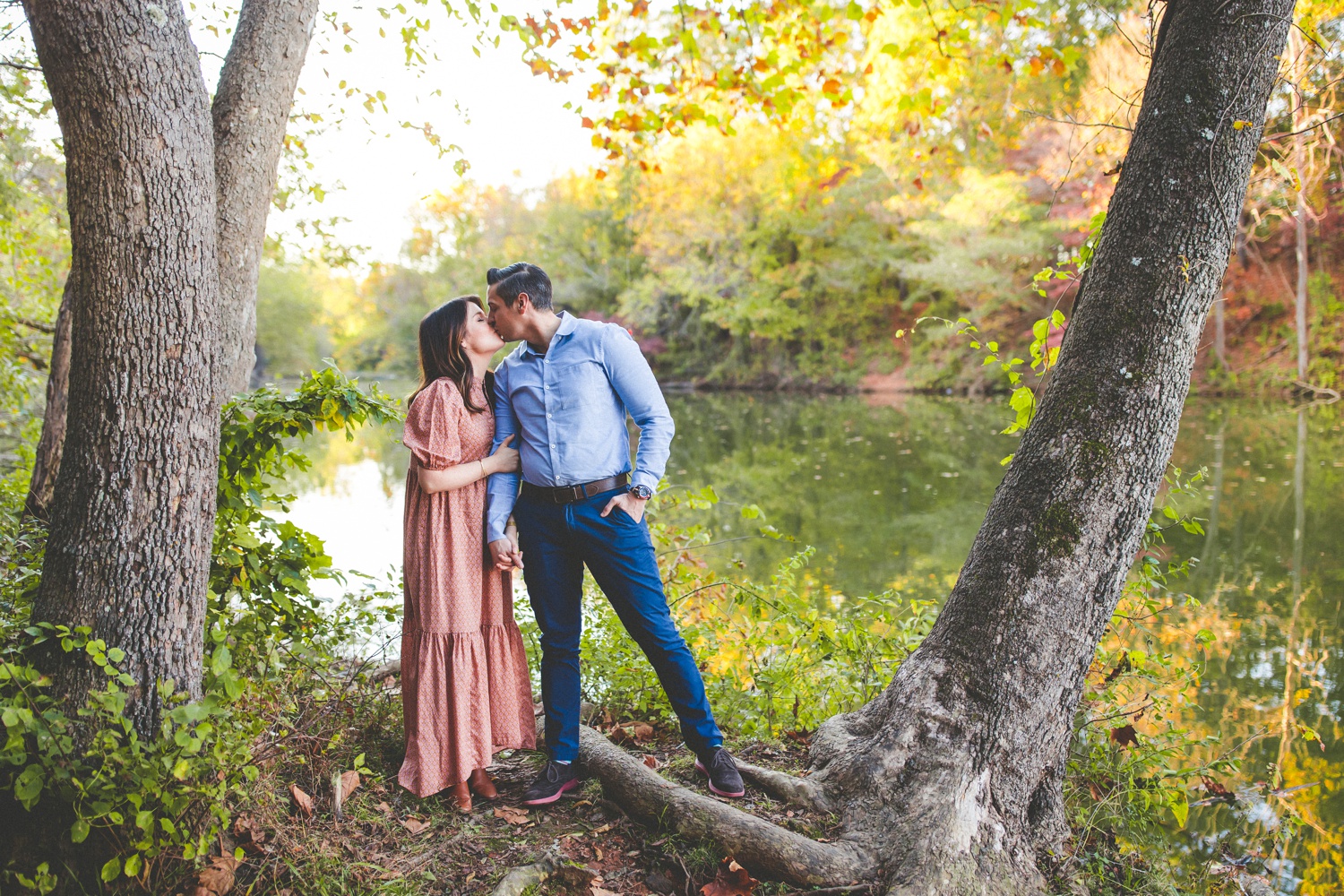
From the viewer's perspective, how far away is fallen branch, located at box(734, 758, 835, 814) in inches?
105

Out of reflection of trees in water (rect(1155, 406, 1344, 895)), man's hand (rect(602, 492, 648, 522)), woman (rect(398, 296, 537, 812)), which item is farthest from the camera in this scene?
reflection of trees in water (rect(1155, 406, 1344, 895))

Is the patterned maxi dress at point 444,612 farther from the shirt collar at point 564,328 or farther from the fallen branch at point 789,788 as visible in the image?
the fallen branch at point 789,788

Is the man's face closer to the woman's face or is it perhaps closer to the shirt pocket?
the woman's face

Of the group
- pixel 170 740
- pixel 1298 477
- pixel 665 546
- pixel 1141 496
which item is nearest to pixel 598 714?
pixel 665 546

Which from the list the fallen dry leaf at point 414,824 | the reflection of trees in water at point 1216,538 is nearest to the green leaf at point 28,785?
the fallen dry leaf at point 414,824

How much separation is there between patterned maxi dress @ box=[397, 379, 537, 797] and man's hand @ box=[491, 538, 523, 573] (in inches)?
2.6

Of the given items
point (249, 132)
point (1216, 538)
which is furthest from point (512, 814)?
point (1216, 538)

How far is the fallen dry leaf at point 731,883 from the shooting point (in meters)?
2.37

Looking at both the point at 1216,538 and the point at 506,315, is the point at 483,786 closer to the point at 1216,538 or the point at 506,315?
the point at 506,315

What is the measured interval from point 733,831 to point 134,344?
7.29ft

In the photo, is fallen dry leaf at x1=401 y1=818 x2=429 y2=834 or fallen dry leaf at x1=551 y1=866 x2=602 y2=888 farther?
fallen dry leaf at x1=401 y1=818 x2=429 y2=834

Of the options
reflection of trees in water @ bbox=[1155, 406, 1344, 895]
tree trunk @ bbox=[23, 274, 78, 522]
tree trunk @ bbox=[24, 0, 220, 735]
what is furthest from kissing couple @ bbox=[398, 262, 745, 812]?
reflection of trees in water @ bbox=[1155, 406, 1344, 895]

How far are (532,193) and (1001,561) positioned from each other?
4329 cm

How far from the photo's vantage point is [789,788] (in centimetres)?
272
